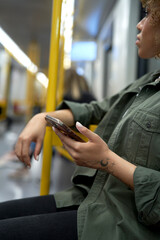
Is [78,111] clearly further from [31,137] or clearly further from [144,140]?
[144,140]

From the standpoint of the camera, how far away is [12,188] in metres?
2.42

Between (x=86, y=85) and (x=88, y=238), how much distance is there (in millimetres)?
2293

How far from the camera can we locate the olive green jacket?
62 centimetres

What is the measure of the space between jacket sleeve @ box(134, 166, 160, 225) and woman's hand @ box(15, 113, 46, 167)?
42cm

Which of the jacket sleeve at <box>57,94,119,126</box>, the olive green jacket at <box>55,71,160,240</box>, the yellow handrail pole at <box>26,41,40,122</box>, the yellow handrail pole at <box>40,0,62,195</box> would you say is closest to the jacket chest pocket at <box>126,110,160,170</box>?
the olive green jacket at <box>55,71,160,240</box>

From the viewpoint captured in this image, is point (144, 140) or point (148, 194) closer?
point (148, 194)

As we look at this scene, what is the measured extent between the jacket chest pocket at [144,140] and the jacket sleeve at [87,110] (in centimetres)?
38

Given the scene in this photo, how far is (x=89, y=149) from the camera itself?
0.64 m

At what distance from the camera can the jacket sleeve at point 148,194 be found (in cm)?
60

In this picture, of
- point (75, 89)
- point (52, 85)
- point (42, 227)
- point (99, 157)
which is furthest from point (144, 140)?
point (75, 89)

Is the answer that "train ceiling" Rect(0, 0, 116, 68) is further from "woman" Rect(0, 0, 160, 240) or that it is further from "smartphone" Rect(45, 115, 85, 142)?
"smartphone" Rect(45, 115, 85, 142)

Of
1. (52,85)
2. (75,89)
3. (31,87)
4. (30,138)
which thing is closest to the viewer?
(30,138)

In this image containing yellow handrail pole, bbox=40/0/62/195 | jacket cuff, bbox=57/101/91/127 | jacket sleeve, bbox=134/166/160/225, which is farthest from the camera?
yellow handrail pole, bbox=40/0/62/195

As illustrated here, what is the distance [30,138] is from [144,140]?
42 centimetres
